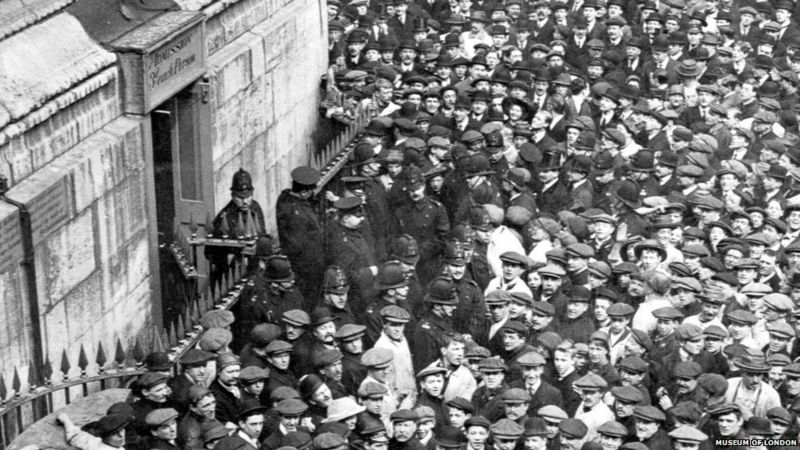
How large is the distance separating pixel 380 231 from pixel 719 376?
4.77 metres

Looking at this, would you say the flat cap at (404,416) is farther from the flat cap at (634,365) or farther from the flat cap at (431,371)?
the flat cap at (634,365)

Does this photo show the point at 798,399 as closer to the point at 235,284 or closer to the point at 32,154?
the point at 235,284

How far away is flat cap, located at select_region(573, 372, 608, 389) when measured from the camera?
1234cm

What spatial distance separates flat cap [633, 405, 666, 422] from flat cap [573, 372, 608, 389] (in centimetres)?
42

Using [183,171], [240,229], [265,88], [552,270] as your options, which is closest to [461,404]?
[552,270]

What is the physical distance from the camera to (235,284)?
14.1 m

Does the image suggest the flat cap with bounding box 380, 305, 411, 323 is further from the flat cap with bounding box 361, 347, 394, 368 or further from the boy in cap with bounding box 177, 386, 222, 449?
the boy in cap with bounding box 177, 386, 222, 449

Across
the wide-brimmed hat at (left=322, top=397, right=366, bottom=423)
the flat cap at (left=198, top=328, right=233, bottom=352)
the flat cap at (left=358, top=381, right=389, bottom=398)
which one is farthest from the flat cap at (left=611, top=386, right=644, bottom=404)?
the flat cap at (left=198, top=328, right=233, bottom=352)

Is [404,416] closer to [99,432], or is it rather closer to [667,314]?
[99,432]

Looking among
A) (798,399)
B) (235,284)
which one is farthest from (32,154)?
(798,399)

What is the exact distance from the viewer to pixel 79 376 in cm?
1183

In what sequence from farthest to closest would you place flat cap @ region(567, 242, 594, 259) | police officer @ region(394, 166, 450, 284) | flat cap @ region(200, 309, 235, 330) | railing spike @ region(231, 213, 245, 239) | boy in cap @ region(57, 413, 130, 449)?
police officer @ region(394, 166, 450, 284) → railing spike @ region(231, 213, 245, 239) → flat cap @ region(567, 242, 594, 259) → flat cap @ region(200, 309, 235, 330) → boy in cap @ region(57, 413, 130, 449)

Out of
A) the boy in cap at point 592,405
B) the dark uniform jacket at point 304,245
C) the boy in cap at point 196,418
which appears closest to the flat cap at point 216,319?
the boy in cap at point 196,418

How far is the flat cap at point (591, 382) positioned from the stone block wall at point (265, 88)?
549 centimetres
